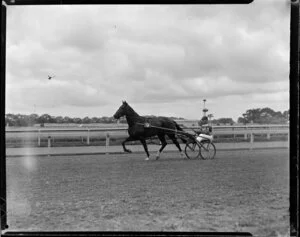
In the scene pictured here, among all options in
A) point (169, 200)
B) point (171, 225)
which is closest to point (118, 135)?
point (169, 200)

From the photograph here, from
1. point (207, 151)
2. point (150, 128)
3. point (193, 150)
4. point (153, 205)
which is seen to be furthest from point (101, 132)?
point (153, 205)

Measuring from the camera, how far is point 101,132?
403 inches

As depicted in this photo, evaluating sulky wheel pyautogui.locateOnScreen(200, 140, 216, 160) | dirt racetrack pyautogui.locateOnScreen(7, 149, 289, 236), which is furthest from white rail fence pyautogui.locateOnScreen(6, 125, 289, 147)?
dirt racetrack pyautogui.locateOnScreen(7, 149, 289, 236)

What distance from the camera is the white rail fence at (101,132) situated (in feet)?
10.2

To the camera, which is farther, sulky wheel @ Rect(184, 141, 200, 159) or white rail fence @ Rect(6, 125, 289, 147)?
sulky wheel @ Rect(184, 141, 200, 159)

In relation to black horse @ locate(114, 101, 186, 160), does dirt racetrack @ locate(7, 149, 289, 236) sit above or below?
below

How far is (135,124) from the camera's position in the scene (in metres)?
8.20

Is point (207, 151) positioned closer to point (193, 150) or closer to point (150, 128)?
point (193, 150)

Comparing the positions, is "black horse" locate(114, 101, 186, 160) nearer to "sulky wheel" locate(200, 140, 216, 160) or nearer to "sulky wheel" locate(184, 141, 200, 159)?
"sulky wheel" locate(184, 141, 200, 159)

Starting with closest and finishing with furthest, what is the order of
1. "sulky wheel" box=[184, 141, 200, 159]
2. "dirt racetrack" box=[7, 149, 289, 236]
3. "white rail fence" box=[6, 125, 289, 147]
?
1. "dirt racetrack" box=[7, 149, 289, 236]
2. "white rail fence" box=[6, 125, 289, 147]
3. "sulky wheel" box=[184, 141, 200, 159]

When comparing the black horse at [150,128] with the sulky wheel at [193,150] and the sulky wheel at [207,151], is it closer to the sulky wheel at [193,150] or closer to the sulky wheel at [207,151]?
the sulky wheel at [193,150]

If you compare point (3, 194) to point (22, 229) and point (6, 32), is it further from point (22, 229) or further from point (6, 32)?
point (6, 32)

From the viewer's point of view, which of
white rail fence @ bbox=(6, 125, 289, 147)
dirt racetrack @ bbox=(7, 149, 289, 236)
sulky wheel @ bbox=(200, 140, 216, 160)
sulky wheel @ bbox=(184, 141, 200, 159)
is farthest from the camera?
sulky wheel @ bbox=(184, 141, 200, 159)

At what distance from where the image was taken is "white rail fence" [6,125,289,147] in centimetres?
312
